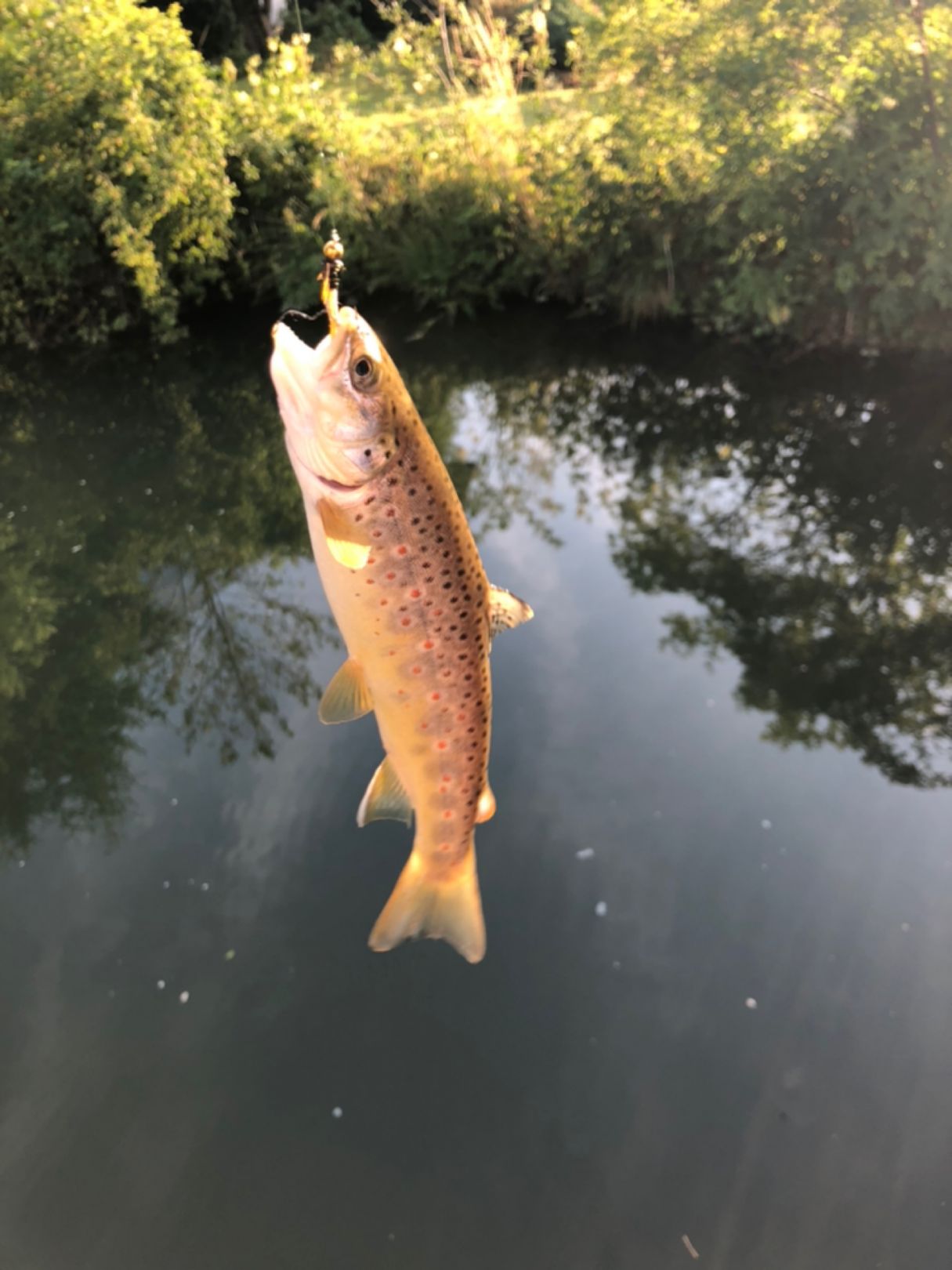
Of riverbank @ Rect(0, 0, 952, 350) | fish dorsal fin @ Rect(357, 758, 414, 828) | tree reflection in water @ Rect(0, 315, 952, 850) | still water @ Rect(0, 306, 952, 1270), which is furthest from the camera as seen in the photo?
riverbank @ Rect(0, 0, 952, 350)

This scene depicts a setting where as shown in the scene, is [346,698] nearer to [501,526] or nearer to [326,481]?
[326,481]

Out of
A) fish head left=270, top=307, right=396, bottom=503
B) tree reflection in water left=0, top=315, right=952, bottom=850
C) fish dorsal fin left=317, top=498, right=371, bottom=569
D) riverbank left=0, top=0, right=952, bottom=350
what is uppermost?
fish head left=270, top=307, right=396, bottom=503

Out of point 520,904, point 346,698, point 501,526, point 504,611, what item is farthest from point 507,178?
point 346,698

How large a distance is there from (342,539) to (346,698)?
31cm

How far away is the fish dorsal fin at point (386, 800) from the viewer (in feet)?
5.23

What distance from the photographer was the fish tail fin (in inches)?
66.5

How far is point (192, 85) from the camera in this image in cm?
805

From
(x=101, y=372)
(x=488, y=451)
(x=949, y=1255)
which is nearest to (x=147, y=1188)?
(x=949, y=1255)

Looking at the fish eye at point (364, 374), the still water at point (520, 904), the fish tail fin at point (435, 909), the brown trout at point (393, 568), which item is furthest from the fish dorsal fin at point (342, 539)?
the still water at point (520, 904)

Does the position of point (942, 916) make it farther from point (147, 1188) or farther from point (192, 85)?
point (192, 85)

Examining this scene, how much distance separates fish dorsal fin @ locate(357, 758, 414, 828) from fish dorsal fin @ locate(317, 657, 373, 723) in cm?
14

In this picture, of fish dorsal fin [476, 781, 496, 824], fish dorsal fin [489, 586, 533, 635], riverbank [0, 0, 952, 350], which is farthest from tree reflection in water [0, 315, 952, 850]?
fish dorsal fin [489, 586, 533, 635]

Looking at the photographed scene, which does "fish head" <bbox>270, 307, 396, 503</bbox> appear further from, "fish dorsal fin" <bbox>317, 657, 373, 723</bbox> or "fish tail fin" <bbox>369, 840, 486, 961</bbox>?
"fish tail fin" <bbox>369, 840, 486, 961</bbox>

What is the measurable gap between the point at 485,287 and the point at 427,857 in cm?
911
